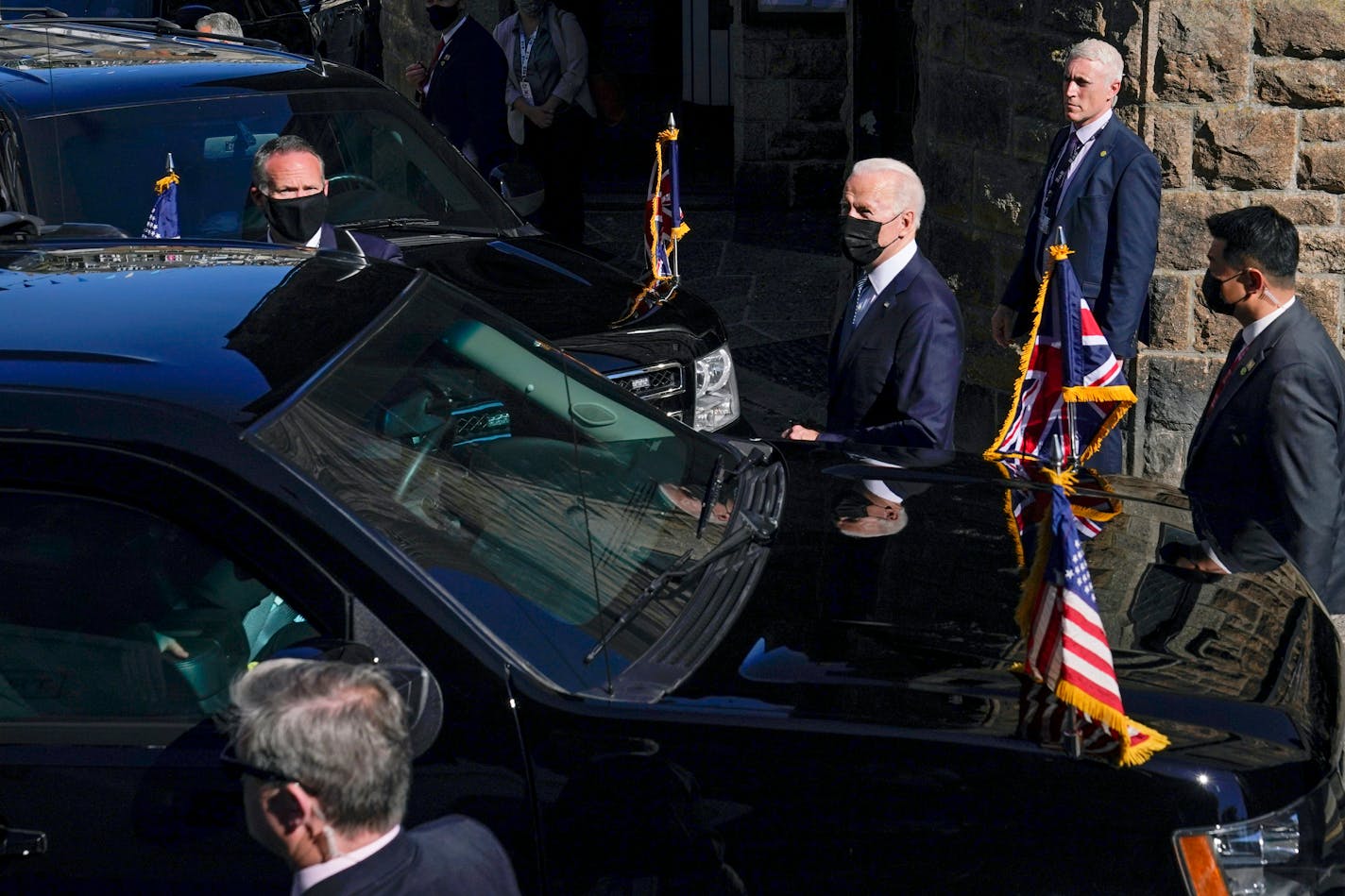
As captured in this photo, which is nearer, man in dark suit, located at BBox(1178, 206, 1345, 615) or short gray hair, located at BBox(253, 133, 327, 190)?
man in dark suit, located at BBox(1178, 206, 1345, 615)

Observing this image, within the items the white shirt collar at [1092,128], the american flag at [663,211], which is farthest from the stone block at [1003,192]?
the american flag at [663,211]

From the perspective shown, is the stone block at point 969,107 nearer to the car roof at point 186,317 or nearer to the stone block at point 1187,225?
the stone block at point 1187,225

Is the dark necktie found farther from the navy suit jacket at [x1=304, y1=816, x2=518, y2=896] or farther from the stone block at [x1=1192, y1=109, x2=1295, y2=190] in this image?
the navy suit jacket at [x1=304, y1=816, x2=518, y2=896]

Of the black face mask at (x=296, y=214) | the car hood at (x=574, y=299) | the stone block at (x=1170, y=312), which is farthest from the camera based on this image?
the stone block at (x=1170, y=312)

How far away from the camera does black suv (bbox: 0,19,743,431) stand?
235 inches

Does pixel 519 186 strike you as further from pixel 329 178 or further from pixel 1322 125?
pixel 1322 125

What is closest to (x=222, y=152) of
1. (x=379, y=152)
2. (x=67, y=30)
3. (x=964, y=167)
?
(x=379, y=152)

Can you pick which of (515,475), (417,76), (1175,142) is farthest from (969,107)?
(515,475)

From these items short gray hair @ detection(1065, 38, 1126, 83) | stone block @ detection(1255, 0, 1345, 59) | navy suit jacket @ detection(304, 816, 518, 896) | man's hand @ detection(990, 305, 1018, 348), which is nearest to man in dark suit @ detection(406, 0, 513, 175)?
man's hand @ detection(990, 305, 1018, 348)

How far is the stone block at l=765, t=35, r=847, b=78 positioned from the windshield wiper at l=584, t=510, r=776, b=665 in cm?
957

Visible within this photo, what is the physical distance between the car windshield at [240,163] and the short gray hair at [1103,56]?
2324mm

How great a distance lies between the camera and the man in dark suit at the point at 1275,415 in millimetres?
4684

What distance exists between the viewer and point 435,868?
2.38 m

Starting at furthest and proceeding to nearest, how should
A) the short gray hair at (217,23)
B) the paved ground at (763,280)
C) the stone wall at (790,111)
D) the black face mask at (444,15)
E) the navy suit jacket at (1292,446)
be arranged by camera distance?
1. the stone wall at (790,111)
2. the short gray hair at (217,23)
3. the black face mask at (444,15)
4. the paved ground at (763,280)
5. the navy suit jacket at (1292,446)
